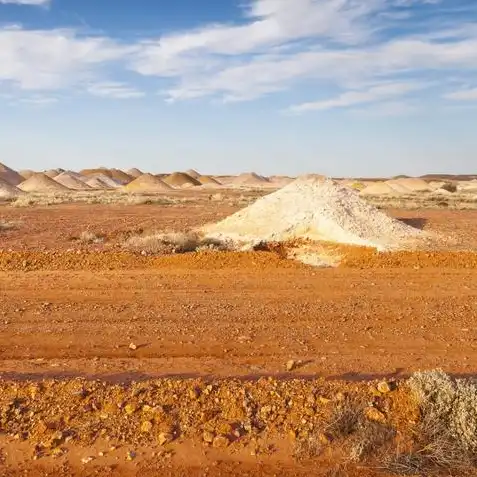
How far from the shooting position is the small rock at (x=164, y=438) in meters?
5.11

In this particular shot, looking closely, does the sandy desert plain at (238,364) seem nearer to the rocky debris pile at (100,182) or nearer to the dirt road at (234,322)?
the dirt road at (234,322)

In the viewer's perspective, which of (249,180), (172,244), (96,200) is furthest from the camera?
(249,180)

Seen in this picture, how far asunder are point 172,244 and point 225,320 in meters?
8.42

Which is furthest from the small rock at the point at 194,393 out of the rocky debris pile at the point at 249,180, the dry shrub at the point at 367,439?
the rocky debris pile at the point at 249,180

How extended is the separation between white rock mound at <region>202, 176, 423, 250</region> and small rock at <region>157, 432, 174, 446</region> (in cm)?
1241

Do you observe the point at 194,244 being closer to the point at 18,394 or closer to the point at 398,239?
the point at 398,239

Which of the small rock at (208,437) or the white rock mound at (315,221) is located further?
the white rock mound at (315,221)

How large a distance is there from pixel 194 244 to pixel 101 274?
5.60 m

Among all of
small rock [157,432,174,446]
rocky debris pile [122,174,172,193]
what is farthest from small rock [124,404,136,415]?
rocky debris pile [122,174,172,193]

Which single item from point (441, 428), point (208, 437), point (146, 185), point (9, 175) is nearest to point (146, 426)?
point (208, 437)

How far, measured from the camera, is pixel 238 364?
23.6 ft

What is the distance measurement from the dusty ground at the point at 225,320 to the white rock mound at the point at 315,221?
347 cm

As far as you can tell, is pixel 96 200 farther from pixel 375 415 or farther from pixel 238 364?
pixel 375 415

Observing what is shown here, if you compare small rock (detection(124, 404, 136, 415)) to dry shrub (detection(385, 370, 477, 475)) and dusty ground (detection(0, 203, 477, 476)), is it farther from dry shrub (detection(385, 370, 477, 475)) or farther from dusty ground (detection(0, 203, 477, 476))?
dry shrub (detection(385, 370, 477, 475))
